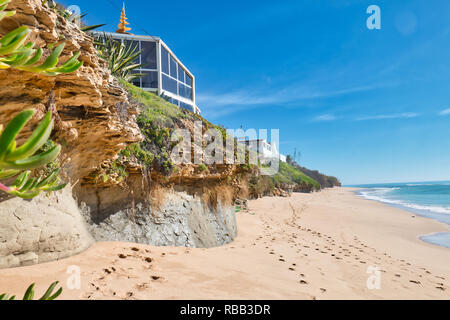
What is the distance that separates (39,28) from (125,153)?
3.41m

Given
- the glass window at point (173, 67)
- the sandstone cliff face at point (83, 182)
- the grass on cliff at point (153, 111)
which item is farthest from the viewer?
the glass window at point (173, 67)

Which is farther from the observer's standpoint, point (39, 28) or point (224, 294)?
point (224, 294)

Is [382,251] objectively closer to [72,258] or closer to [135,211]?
[135,211]

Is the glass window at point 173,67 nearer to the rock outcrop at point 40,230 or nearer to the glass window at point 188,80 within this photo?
the glass window at point 188,80

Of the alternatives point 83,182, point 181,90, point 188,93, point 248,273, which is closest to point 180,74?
point 181,90

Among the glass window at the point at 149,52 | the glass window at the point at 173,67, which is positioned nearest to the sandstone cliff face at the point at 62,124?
the glass window at the point at 149,52

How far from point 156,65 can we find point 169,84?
2.17 meters

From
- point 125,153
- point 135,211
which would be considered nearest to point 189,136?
point 125,153

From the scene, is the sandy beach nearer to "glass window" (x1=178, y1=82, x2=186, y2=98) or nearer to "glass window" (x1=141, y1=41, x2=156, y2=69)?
"glass window" (x1=141, y1=41, x2=156, y2=69)

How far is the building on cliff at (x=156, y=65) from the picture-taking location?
19.2m

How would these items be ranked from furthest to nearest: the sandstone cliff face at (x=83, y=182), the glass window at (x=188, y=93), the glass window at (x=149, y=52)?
the glass window at (x=188, y=93) → the glass window at (x=149, y=52) → the sandstone cliff face at (x=83, y=182)

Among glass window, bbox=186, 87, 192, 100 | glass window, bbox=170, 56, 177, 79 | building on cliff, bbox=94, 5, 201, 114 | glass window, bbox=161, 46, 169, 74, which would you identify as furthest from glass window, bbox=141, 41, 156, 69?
glass window, bbox=186, 87, 192, 100

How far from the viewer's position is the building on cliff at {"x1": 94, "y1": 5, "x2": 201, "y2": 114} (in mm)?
19203

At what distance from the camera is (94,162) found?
4.90 m
